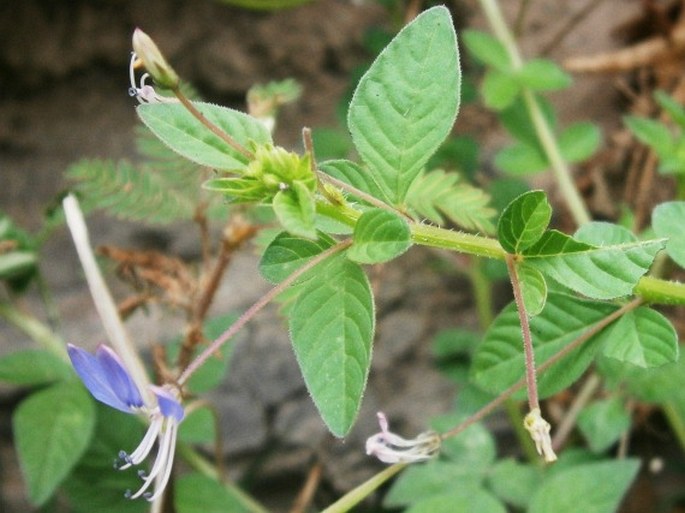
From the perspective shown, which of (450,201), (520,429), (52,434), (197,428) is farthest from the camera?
(520,429)

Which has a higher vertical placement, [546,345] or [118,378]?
[118,378]

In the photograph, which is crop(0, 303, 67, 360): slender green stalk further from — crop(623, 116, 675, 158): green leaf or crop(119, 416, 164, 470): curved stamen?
crop(623, 116, 675, 158): green leaf

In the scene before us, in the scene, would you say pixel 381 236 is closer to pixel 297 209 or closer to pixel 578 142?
pixel 297 209

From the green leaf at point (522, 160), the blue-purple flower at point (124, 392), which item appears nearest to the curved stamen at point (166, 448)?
the blue-purple flower at point (124, 392)

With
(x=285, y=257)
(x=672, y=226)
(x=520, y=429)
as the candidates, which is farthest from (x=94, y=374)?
(x=520, y=429)

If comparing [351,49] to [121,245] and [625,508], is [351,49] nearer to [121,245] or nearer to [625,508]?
[121,245]

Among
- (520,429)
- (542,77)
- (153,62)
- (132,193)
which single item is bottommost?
(520,429)
